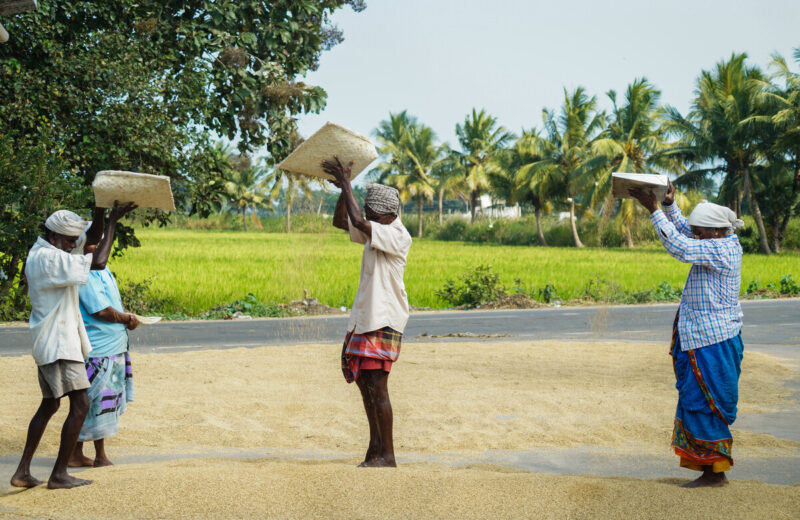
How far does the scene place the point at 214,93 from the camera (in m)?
16.0

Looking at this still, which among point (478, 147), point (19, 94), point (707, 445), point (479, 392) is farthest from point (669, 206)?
point (478, 147)

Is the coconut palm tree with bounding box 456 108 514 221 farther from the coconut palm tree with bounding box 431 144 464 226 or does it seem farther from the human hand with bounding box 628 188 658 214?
the human hand with bounding box 628 188 658 214

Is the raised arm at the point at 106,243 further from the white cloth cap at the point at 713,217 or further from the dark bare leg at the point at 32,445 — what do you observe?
the white cloth cap at the point at 713,217

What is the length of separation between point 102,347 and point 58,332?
20.5 inches

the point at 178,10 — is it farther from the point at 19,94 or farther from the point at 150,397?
the point at 150,397

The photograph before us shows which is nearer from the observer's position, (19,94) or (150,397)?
(150,397)

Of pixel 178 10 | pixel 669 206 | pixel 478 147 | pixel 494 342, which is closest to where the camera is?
pixel 669 206

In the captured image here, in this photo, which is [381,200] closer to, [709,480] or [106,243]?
[106,243]

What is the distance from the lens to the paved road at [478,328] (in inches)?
508

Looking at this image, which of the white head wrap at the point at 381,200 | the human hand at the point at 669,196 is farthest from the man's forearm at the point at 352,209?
the human hand at the point at 669,196

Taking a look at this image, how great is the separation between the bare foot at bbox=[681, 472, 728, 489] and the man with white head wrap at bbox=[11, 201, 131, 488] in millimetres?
3440

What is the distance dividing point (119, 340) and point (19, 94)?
10193 millimetres

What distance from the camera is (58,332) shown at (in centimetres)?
479

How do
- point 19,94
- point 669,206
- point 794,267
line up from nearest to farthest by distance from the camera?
point 669,206 → point 19,94 → point 794,267
